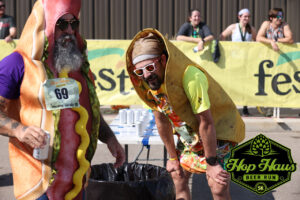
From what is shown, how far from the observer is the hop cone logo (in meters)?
4.23

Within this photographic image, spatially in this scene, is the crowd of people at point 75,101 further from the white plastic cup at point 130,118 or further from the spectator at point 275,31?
the spectator at point 275,31

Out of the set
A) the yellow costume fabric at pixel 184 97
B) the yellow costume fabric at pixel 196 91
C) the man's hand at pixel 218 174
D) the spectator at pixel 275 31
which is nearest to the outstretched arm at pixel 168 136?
the yellow costume fabric at pixel 184 97

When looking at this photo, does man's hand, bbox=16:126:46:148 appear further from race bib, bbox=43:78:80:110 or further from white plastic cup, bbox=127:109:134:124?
white plastic cup, bbox=127:109:134:124

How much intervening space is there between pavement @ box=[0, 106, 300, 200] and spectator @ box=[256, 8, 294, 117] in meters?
1.49

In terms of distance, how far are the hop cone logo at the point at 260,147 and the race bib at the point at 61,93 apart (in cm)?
220

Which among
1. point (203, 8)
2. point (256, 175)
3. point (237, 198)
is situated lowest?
point (237, 198)

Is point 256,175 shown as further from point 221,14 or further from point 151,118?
point 221,14

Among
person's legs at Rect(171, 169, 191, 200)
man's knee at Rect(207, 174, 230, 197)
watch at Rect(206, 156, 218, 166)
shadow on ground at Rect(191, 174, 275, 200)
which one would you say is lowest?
shadow on ground at Rect(191, 174, 275, 200)

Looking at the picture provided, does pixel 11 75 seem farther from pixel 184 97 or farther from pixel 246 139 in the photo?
pixel 246 139

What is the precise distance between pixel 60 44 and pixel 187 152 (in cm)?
150

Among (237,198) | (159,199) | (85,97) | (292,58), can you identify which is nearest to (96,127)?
(85,97)

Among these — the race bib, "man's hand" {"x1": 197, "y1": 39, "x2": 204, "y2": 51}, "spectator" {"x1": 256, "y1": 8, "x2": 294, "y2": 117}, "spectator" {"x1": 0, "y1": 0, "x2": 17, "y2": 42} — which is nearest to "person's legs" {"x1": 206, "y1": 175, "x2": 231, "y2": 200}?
the race bib

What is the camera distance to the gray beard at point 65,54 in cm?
252

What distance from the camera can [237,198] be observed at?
5078 mm
